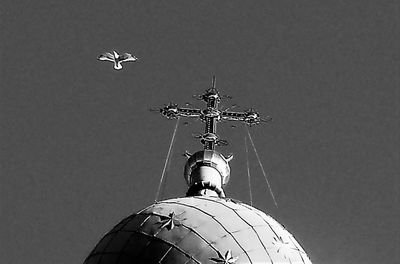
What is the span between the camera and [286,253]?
1449 inches

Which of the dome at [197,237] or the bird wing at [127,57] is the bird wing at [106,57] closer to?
the bird wing at [127,57]

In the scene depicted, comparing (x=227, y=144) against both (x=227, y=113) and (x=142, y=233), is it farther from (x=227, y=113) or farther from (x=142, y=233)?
(x=142, y=233)

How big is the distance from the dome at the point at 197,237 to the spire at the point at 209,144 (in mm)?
3855

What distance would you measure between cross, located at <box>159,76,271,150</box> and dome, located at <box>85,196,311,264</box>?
599cm

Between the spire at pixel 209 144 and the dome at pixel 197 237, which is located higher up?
the spire at pixel 209 144

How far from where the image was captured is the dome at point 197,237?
117 ft

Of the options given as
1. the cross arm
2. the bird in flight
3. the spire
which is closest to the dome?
the spire

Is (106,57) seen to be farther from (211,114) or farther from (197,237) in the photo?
(197,237)

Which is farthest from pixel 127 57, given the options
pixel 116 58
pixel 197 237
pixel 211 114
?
pixel 197 237

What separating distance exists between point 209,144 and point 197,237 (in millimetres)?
8542

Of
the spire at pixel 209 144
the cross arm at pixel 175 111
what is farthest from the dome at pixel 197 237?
the cross arm at pixel 175 111

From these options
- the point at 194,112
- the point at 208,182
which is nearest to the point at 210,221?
the point at 208,182

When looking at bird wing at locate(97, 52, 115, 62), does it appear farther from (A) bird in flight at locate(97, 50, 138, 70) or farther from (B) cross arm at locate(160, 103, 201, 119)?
(B) cross arm at locate(160, 103, 201, 119)

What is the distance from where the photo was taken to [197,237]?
36031mm
